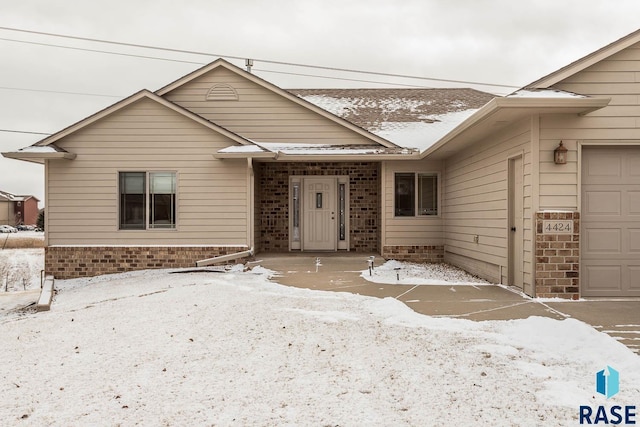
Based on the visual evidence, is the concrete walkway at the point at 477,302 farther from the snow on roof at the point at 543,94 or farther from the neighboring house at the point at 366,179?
the snow on roof at the point at 543,94

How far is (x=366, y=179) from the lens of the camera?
13.6 metres

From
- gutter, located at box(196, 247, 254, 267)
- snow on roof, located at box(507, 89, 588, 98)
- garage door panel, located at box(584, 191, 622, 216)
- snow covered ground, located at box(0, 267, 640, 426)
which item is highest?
snow on roof, located at box(507, 89, 588, 98)

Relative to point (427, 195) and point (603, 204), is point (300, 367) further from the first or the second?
point (427, 195)

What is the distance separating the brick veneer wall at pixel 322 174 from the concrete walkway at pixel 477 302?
337cm

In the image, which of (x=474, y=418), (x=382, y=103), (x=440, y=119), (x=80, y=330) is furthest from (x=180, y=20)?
(x=474, y=418)

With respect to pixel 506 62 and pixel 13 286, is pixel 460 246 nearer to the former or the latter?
pixel 13 286

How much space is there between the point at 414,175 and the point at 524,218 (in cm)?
519

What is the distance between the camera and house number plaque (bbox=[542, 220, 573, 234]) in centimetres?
695

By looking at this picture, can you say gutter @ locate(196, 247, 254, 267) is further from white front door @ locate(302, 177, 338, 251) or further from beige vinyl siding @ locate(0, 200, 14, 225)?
beige vinyl siding @ locate(0, 200, 14, 225)

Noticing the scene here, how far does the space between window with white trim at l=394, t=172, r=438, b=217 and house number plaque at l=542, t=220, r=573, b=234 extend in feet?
18.1

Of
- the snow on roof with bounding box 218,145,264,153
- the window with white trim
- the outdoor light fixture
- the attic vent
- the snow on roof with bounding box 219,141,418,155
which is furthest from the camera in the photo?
the attic vent

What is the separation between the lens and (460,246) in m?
10.9

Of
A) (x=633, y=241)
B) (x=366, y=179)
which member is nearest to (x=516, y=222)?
(x=633, y=241)

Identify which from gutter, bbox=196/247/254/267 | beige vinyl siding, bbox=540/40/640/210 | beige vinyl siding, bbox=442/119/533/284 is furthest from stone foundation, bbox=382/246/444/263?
beige vinyl siding, bbox=540/40/640/210
